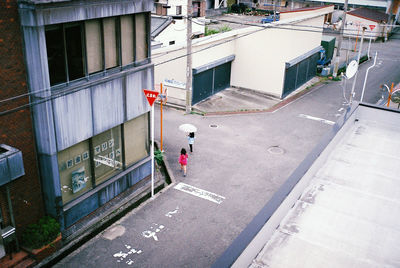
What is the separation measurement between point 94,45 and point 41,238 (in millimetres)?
6119

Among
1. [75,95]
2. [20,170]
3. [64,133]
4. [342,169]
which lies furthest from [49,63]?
[342,169]

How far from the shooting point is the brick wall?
1036 centimetres

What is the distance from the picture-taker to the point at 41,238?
11906mm

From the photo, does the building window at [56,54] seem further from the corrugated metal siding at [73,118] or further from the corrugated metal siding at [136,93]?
the corrugated metal siding at [136,93]

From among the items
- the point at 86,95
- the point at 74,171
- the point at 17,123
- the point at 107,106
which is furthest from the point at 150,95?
the point at 17,123

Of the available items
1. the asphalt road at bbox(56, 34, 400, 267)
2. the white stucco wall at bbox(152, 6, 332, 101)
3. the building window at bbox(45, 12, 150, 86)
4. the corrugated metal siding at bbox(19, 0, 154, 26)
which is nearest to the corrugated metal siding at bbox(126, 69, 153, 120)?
the building window at bbox(45, 12, 150, 86)

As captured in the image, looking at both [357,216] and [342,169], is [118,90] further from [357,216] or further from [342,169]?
[357,216]

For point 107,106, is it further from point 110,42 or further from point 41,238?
point 41,238

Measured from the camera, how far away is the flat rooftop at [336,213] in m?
7.70

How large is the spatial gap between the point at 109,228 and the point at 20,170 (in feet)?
15.1

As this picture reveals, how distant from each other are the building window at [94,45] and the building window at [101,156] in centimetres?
233

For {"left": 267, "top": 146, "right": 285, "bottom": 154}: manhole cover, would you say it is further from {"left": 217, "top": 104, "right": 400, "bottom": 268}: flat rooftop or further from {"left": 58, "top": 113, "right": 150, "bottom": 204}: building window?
{"left": 217, "top": 104, "right": 400, "bottom": 268}: flat rooftop

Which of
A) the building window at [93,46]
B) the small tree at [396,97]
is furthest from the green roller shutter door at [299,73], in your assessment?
the building window at [93,46]

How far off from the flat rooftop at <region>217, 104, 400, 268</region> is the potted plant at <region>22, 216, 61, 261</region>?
7.22 metres
